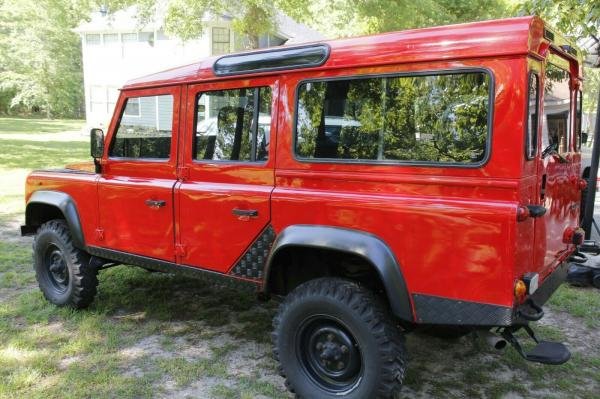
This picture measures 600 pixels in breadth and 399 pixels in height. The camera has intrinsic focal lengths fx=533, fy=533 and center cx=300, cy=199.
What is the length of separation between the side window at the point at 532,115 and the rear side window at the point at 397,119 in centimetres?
20

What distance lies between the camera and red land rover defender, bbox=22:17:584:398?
256 cm

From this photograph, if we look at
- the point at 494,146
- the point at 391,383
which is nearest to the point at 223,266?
the point at 391,383

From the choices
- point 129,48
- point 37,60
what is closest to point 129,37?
point 129,48

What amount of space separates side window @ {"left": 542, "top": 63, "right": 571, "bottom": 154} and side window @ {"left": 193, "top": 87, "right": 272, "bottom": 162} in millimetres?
1619

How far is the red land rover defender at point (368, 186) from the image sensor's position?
101 inches

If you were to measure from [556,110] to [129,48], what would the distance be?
26.7 metres

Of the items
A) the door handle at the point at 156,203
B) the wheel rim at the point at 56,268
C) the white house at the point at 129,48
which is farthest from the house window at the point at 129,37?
the door handle at the point at 156,203

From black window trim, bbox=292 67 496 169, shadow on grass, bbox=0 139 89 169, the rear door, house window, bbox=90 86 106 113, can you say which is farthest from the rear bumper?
house window, bbox=90 86 106 113

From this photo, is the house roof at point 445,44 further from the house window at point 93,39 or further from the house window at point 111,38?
the house window at point 93,39

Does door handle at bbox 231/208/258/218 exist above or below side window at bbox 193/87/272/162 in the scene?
below

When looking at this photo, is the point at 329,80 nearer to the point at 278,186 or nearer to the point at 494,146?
the point at 278,186

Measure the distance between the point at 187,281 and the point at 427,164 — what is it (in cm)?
342

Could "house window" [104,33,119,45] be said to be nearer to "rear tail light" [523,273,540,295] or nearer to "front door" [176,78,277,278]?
"front door" [176,78,277,278]

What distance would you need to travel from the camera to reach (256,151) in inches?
136
